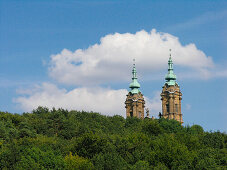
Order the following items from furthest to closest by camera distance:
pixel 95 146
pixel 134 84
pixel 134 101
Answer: pixel 134 84
pixel 134 101
pixel 95 146

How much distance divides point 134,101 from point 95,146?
6553 cm

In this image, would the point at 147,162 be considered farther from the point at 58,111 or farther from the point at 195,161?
the point at 58,111

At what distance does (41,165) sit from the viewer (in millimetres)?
73688

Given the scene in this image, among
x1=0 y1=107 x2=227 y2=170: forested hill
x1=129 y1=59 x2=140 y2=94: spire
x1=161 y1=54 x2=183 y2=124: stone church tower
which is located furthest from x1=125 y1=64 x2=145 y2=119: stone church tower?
x1=0 y1=107 x2=227 y2=170: forested hill

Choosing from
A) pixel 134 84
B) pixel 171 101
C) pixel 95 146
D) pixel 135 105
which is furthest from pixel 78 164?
pixel 134 84

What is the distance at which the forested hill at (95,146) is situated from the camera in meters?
74.6

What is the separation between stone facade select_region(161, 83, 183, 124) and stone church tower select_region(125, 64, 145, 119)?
8142 millimetres

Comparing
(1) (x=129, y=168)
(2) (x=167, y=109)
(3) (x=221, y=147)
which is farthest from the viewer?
(2) (x=167, y=109)

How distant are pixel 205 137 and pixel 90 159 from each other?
29.8m

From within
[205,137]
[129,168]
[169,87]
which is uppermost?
[169,87]

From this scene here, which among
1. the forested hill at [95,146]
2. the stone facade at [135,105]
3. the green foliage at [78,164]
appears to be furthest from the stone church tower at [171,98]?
the green foliage at [78,164]

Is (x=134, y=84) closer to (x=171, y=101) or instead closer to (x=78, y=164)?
(x=171, y=101)

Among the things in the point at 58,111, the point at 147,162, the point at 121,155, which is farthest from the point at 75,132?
the point at 147,162

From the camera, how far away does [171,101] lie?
5645 inches
